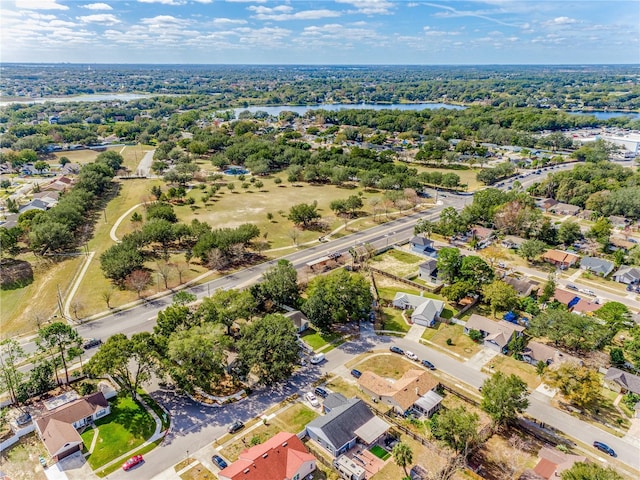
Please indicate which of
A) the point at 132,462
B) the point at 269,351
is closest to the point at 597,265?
the point at 269,351

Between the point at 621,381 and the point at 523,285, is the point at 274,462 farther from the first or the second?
the point at 523,285

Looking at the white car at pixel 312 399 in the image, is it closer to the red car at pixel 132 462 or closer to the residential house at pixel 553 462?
the red car at pixel 132 462

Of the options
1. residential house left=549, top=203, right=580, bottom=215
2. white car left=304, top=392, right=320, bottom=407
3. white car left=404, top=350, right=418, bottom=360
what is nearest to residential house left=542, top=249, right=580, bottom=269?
residential house left=549, top=203, right=580, bottom=215

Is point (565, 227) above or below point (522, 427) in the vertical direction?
above

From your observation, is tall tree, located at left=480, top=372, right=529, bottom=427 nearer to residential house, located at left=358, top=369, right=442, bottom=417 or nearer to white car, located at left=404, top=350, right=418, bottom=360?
residential house, located at left=358, top=369, right=442, bottom=417

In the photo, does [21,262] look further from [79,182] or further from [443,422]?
[443,422]

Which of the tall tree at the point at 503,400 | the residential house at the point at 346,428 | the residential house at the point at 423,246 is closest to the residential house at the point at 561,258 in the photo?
the residential house at the point at 423,246

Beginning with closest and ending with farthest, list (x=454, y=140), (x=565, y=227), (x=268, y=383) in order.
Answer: (x=268, y=383) → (x=565, y=227) → (x=454, y=140)

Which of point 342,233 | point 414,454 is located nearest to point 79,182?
point 342,233
